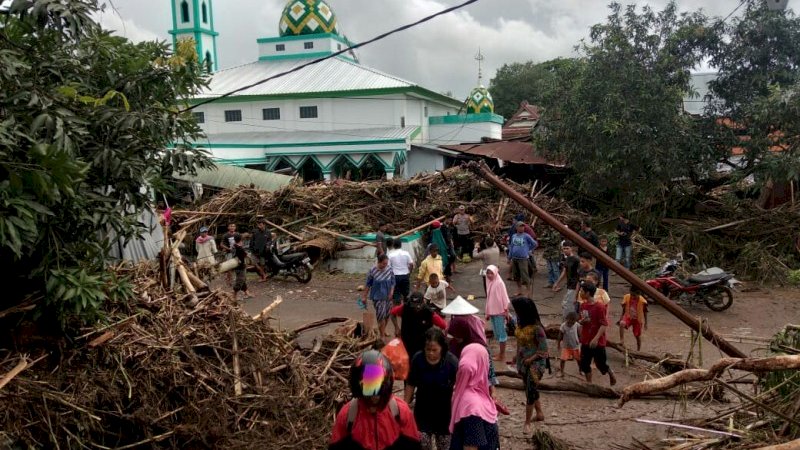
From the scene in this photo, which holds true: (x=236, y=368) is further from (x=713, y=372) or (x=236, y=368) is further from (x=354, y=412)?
(x=713, y=372)

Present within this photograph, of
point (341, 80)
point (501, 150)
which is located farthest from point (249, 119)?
point (501, 150)

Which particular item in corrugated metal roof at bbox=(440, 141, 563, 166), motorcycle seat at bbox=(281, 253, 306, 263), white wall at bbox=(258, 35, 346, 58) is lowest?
motorcycle seat at bbox=(281, 253, 306, 263)

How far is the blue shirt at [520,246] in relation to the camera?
1141 cm

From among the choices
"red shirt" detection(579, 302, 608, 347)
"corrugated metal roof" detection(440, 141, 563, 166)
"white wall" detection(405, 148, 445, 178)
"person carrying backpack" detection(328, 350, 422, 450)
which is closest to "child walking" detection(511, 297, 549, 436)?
"red shirt" detection(579, 302, 608, 347)

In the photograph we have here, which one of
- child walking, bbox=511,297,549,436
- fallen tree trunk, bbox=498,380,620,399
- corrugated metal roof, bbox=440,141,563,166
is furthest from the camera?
corrugated metal roof, bbox=440,141,563,166

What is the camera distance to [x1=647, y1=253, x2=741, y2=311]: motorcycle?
10805 millimetres

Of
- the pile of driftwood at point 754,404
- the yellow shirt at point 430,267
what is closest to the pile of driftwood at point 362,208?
the yellow shirt at point 430,267

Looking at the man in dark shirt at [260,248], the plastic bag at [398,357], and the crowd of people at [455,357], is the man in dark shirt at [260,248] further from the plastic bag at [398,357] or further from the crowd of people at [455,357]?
the plastic bag at [398,357]

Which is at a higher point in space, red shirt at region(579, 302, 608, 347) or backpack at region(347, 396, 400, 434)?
backpack at region(347, 396, 400, 434)

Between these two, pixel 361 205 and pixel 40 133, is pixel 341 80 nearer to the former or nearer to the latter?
pixel 361 205

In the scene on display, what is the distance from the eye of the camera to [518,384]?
7.50 meters

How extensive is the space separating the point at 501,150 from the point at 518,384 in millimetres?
15804

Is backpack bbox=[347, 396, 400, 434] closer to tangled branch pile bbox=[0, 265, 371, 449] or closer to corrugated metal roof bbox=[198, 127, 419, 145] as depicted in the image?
tangled branch pile bbox=[0, 265, 371, 449]

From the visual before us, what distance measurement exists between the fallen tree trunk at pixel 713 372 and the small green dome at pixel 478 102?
31.6 meters
